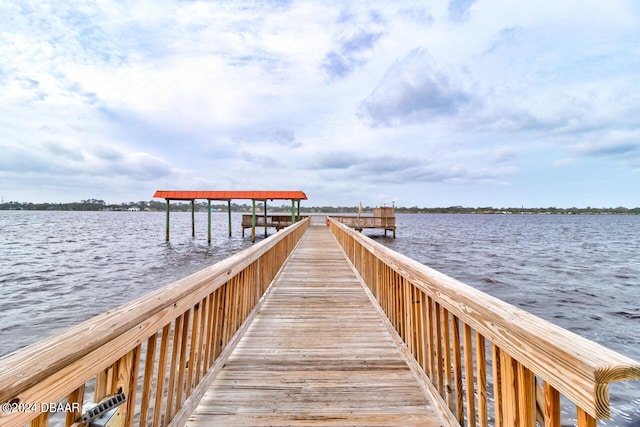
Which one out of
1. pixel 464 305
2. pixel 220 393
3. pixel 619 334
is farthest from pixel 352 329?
pixel 619 334

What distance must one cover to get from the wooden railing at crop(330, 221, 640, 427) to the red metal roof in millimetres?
22878

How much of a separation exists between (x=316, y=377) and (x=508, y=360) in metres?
1.81

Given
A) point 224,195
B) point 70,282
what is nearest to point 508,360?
point 70,282

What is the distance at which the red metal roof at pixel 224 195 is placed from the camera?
2555 centimetres

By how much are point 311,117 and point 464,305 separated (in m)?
20.2

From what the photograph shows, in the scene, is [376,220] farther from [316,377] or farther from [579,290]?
[316,377]

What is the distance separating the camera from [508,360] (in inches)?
57.4

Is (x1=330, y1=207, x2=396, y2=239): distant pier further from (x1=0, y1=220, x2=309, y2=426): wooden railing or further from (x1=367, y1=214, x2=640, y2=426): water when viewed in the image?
(x1=0, y1=220, x2=309, y2=426): wooden railing

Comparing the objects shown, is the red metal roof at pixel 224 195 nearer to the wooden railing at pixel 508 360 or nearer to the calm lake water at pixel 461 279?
the calm lake water at pixel 461 279

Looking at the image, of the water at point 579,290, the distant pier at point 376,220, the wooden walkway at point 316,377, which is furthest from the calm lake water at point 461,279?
the distant pier at point 376,220

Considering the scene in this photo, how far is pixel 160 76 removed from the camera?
12156 mm

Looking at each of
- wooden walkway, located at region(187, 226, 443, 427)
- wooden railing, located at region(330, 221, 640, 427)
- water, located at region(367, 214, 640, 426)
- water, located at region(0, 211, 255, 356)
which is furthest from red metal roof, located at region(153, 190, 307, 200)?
wooden railing, located at region(330, 221, 640, 427)

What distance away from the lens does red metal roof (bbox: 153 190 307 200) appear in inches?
1006

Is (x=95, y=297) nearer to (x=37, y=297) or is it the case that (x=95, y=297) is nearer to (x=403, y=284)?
(x=37, y=297)
